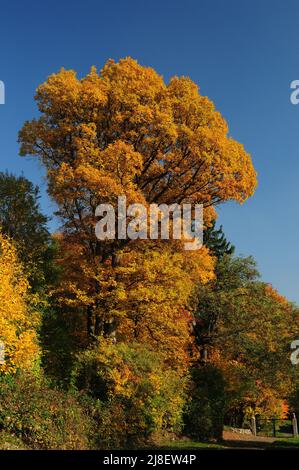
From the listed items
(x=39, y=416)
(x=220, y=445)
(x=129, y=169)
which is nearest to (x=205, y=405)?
(x=220, y=445)

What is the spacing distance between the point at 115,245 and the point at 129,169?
3.96 m

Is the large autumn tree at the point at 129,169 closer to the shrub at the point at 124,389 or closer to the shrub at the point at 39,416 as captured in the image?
the shrub at the point at 124,389

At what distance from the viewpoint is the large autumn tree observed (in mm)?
20750

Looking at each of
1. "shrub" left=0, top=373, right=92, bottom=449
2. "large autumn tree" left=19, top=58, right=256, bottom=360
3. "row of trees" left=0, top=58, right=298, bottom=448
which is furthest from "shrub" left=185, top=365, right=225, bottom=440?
"shrub" left=0, top=373, right=92, bottom=449

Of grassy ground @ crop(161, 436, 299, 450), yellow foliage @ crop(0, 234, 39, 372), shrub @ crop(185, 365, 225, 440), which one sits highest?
yellow foliage @ crop(0, 234, 39, 372)

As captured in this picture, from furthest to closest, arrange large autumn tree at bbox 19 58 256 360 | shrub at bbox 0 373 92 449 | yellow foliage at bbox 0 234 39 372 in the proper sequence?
large autumn tree at bbox 19 58 256 360
shrub at bbox 0 373 92 449
yellow foliage at bbox 0 234 39 372

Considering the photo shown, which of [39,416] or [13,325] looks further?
[39,416]

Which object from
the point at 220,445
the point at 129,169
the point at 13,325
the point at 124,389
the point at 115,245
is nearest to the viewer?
the point at 13,325

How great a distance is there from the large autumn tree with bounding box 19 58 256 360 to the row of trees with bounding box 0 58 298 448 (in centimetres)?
6

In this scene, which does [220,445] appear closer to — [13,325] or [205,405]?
[205,405]

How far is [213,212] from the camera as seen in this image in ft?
79.5

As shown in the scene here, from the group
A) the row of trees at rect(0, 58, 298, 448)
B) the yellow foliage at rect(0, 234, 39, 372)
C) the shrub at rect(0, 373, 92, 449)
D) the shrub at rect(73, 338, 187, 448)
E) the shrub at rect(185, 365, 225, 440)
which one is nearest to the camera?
the yellow foliage at rect(0, 234, 39, 372)

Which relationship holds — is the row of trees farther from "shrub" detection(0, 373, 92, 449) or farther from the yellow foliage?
"shrub" detection(0, 373, 92, 449)

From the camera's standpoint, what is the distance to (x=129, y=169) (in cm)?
2080
